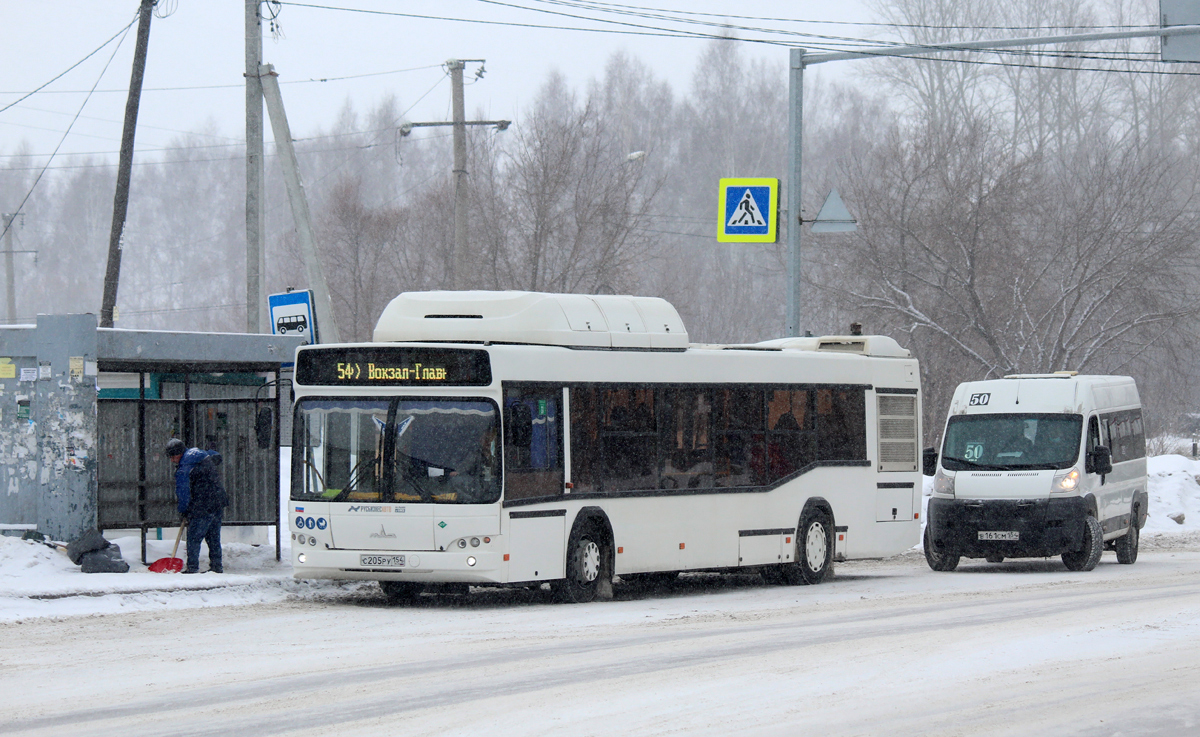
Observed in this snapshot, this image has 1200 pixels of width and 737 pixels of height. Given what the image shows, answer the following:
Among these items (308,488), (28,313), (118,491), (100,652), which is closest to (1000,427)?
(308,488)

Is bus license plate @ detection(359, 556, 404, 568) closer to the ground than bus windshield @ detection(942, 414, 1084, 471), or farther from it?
closer to the ground

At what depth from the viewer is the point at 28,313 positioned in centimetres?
10712

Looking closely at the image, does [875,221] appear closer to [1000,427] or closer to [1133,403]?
[1133,403]

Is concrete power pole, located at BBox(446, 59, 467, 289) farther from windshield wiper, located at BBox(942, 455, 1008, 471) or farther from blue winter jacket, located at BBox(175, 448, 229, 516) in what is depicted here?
blue winter jacket, located at BBox(175, 448, 229, 516)

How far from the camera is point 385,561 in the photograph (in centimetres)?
1422

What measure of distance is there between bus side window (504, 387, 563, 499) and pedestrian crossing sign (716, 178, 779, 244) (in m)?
8.26

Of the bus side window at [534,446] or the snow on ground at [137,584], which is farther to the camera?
the bus side window at [534,446]

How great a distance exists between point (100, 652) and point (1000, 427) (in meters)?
13.2

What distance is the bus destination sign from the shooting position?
14.2 m

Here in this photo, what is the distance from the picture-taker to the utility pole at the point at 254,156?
2184 cm

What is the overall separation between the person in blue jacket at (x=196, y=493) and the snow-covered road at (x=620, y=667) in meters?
1.74

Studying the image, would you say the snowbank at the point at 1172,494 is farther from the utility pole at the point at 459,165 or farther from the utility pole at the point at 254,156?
the utility pole at the point at 254,156

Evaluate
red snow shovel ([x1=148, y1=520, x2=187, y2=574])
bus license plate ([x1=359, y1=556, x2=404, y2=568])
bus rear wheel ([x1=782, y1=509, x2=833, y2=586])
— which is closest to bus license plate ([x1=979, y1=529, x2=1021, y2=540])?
bus rear wheel ([x1=782, y1=509, x2=833, y2=586])

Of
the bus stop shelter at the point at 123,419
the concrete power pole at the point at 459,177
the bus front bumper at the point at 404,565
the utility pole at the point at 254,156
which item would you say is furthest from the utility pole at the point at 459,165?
the bus front bumper at the point at 404,565
